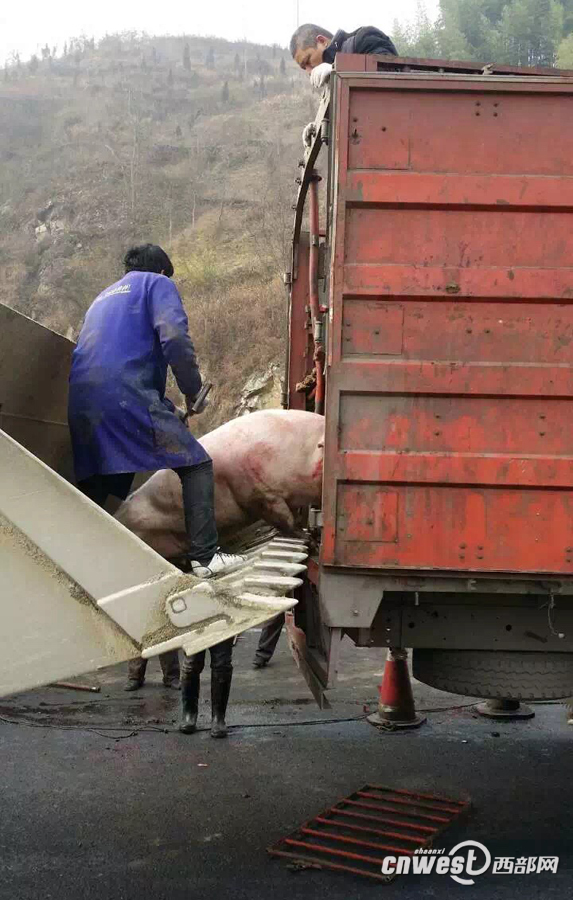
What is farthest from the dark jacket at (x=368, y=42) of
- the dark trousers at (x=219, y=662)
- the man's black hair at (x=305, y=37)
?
the dark trousers at (x=219, y=662)

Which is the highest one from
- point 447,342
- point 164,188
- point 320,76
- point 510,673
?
point 164,188

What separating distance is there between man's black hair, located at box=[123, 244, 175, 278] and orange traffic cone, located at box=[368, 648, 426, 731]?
318 centimetres

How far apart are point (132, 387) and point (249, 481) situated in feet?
2.53

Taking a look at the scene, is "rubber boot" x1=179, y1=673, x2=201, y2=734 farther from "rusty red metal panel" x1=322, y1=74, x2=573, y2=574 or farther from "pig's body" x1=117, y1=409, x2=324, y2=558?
"rusty red metal panel" x1=322, y1=74, x2=573, y2=574

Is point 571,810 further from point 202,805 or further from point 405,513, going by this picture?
point 405,513

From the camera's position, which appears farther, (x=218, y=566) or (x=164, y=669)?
(x=164, y=669)

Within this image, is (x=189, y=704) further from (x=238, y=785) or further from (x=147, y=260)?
(x=147, y=260)

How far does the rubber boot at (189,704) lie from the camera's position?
623 centimetres

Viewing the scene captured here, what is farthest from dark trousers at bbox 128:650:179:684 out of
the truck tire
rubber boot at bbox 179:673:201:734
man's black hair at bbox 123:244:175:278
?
the truck tire

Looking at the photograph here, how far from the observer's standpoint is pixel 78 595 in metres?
3.17

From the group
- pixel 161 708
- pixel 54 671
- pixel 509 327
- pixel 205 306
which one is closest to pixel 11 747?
pixel 161 708

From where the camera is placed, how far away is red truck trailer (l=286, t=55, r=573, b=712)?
3590mm

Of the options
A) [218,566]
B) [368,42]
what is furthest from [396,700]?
[368,42]

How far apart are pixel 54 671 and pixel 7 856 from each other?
1617 mm
